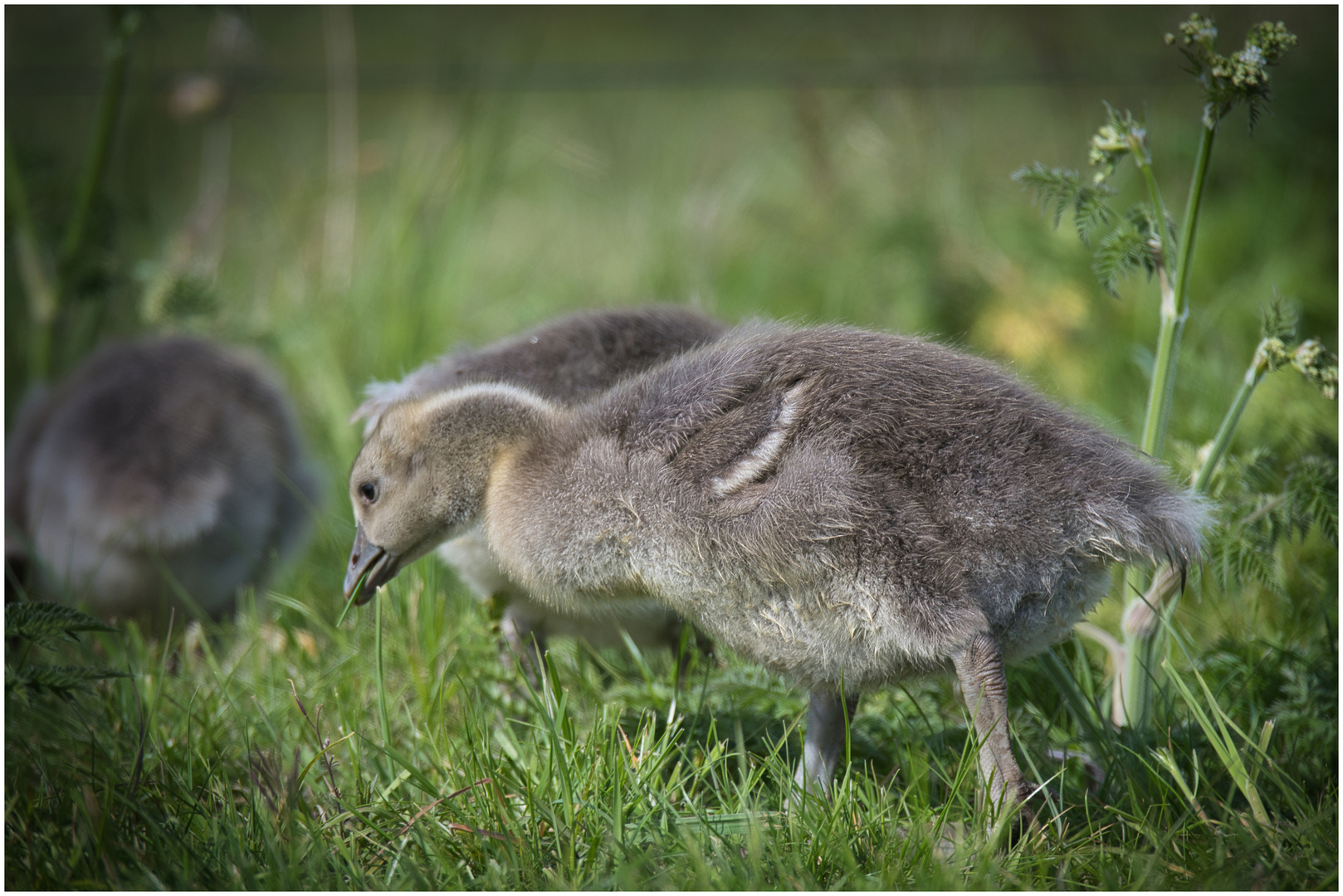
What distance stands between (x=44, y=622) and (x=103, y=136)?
8.68ft

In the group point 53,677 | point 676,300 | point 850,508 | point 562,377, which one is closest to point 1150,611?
point 850,508

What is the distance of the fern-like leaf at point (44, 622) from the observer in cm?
221

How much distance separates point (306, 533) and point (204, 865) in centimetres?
218

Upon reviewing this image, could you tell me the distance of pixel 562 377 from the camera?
3.08m

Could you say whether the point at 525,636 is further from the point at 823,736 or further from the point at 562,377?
the point at 823,736

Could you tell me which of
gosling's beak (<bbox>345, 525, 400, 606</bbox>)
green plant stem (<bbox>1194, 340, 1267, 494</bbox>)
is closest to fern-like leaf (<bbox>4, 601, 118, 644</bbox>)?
gosling's beak (<bbox>345, 525, 400, 606</bbox>)

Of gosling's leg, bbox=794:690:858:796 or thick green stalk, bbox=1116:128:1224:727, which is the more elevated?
thick green stalk, bbox=1116:128:1224:727

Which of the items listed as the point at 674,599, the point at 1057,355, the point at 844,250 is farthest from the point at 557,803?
the point at 844,250

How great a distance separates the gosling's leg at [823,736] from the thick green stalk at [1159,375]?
27.8 inches

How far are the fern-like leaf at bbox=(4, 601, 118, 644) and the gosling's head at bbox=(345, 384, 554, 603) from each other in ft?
2.39

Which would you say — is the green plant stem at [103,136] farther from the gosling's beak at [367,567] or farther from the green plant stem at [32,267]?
the gosling's beak at [367,567]

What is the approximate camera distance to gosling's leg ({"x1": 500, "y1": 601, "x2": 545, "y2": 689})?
3096 millimetres

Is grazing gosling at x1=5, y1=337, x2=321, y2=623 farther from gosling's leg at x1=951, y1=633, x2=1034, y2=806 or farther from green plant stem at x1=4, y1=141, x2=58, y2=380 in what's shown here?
gosling's leg at x1=951, y1=633, x2=1034, y2=806

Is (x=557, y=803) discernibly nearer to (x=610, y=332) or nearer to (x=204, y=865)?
(x=204, y=865)
